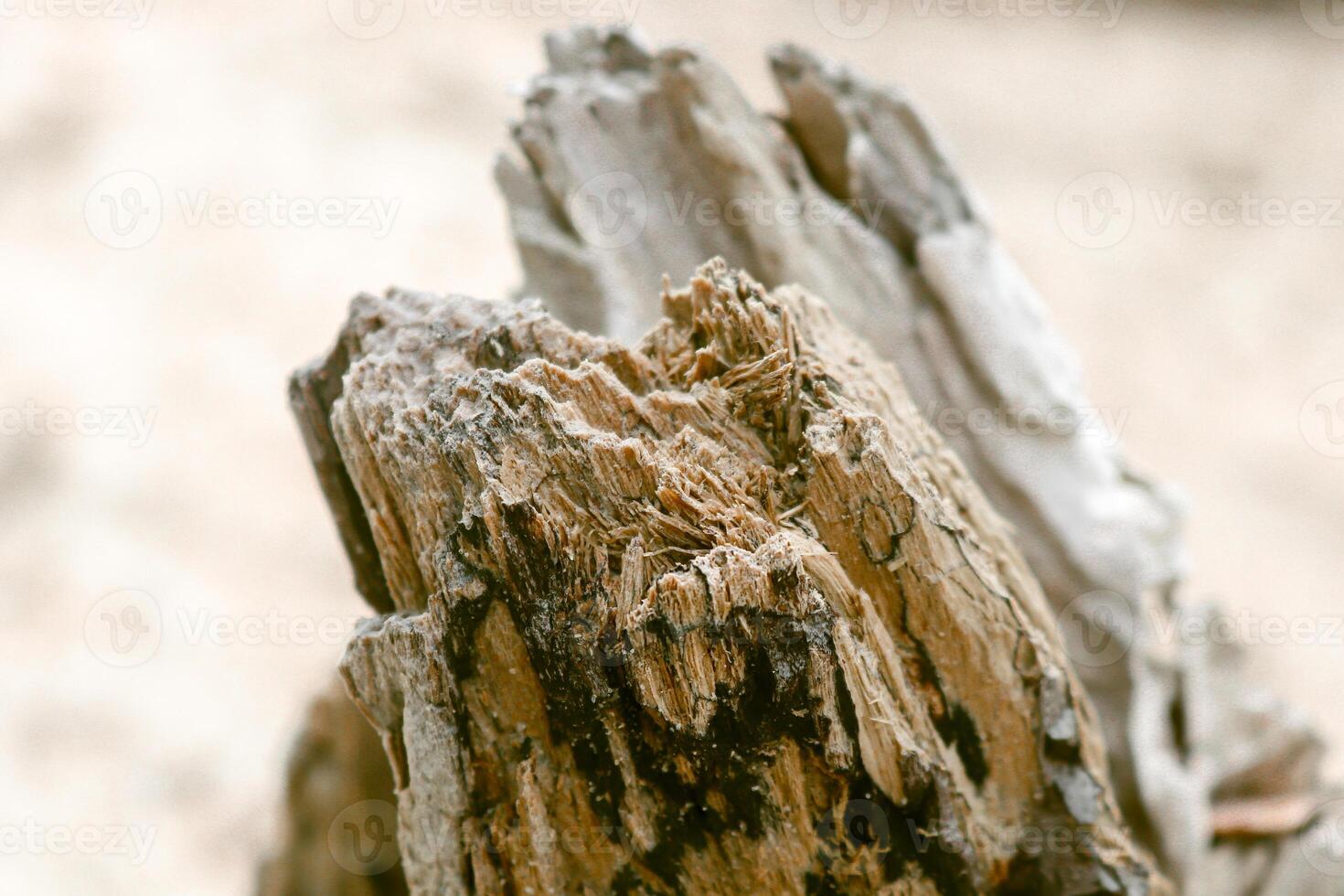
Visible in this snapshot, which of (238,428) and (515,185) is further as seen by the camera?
(238,428)

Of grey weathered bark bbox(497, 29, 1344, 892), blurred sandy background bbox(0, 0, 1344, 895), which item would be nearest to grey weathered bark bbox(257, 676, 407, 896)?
blurred sandy background bbox(0, 0, 1344, 895)

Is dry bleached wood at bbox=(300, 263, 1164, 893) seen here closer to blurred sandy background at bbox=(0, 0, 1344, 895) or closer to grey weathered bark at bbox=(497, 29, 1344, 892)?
grey weathered bark at bbox=(497, 29, 1344, 892)

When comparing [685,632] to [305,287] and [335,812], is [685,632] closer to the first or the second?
[335,812]

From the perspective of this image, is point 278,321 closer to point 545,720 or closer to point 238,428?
point 238,428

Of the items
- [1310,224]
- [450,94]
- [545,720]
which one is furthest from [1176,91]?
[545,720]

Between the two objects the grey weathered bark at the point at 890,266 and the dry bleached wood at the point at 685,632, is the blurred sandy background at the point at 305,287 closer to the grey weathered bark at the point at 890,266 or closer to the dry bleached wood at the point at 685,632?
the grey weathered bark at the point at 890,266

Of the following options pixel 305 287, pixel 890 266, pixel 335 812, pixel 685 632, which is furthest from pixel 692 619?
pixel 305 287
